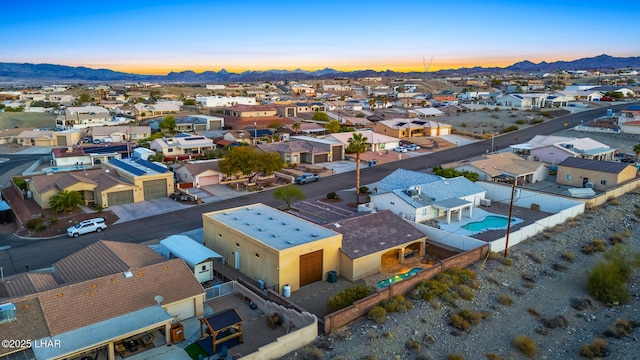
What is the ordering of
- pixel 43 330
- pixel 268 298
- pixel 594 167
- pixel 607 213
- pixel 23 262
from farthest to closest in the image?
1. pixel 594 167
2. pixel 607 213
3. pixel 23 262
4. pixel 268 298
5. pixel 43 330

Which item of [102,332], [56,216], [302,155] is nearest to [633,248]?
[102,332]

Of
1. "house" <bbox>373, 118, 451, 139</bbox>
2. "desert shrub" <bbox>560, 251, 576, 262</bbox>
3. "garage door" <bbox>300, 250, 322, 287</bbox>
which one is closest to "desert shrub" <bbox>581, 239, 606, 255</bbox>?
"desert shrub" <bbox>560, 251, 576, 262</bbox>

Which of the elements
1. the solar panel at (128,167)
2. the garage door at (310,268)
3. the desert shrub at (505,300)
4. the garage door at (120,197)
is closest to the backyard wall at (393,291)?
the desert shrub at (505,300)

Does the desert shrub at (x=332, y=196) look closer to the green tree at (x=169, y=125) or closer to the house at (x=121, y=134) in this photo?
the house at (x=121, y=134)

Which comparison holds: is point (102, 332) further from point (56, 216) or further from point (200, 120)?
point (200, 120)

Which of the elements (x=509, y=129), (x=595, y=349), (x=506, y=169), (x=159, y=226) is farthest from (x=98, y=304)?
(x=509, y=129)

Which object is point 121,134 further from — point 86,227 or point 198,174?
point 86,227
